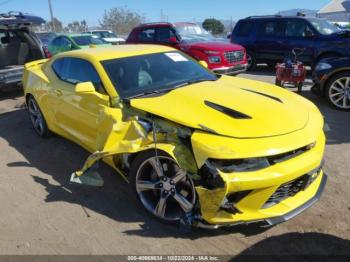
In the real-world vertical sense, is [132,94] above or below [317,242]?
above

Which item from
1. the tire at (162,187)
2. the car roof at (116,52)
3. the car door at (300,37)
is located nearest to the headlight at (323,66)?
the car roof at (116,52)

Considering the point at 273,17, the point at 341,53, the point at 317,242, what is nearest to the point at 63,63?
the point at 317,242

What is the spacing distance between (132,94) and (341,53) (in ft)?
25.7

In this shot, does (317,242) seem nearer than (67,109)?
Yes

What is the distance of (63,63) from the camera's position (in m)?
5.03

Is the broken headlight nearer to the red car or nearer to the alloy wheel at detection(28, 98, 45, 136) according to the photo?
the alloy wheel at detection(28, 98, 45, 136)

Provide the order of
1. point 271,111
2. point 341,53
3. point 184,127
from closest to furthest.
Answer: point 184,127
point 271,111
point 341,53

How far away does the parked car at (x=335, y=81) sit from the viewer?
664cm

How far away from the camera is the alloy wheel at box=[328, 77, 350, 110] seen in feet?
21.7

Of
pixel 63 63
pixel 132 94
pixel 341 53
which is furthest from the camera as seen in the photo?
pixel 341 53

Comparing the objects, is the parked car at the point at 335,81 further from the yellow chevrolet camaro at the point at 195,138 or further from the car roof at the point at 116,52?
the car roof at the point at 116,52

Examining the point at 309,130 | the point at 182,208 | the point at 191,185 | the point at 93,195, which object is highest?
the point at 309,130

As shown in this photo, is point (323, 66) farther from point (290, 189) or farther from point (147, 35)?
point (147, 35)

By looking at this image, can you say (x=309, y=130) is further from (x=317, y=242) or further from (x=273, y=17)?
(x=273, y=17)
